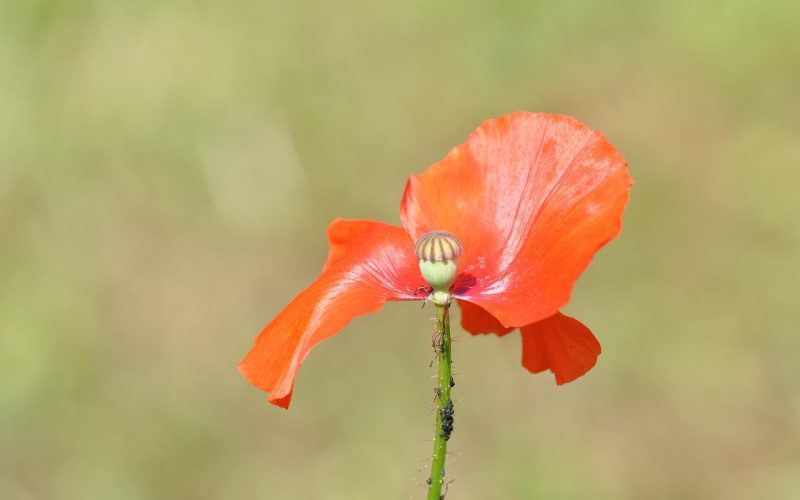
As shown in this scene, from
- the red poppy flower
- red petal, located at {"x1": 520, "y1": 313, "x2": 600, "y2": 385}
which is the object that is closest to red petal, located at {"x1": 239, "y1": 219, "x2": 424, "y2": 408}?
the red poppy flower

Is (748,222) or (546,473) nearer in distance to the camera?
(546,473)

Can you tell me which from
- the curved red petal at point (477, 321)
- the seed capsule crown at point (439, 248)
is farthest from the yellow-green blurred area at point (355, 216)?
the seed capsule crown at point (439, 248)

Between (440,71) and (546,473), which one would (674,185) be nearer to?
(440,71)

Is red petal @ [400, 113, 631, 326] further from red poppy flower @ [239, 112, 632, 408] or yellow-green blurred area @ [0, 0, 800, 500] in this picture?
yellow-green blurred area @ [0, 0, 800, 500]

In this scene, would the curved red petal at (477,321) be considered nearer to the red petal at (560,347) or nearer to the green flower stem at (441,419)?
the red petal at (560,347)

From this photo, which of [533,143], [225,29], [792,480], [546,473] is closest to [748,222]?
[792,480]

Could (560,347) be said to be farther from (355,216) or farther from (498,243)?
(355,216)

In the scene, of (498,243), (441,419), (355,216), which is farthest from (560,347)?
(355,216)
